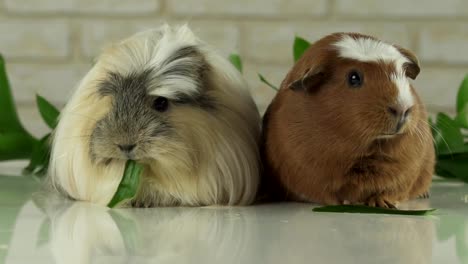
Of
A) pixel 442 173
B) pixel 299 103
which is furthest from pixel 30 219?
pixel 442 173

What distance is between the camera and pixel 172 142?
1493 millimetres

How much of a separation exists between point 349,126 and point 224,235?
279 millimetres

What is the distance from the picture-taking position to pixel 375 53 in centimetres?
148

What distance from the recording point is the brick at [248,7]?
260 cm

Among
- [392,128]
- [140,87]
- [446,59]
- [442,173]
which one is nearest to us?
[392,128]

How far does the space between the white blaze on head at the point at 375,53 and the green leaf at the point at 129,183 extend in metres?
0.39

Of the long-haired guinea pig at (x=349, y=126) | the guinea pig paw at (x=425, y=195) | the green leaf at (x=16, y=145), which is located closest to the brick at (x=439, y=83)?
the guinea pig paw at (x=425, y=195)

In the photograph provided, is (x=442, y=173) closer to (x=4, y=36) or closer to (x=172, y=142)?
(x=172, y=142)

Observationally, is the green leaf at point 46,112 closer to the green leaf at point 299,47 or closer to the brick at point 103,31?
the green leaf at point 299,47

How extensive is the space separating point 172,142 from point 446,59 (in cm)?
135

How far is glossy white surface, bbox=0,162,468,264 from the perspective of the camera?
115 centimetres

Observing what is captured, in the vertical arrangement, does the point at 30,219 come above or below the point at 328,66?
below

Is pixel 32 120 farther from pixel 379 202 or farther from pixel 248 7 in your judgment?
pixel 379 202

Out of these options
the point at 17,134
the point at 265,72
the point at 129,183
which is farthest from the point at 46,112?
the point at 265,72
